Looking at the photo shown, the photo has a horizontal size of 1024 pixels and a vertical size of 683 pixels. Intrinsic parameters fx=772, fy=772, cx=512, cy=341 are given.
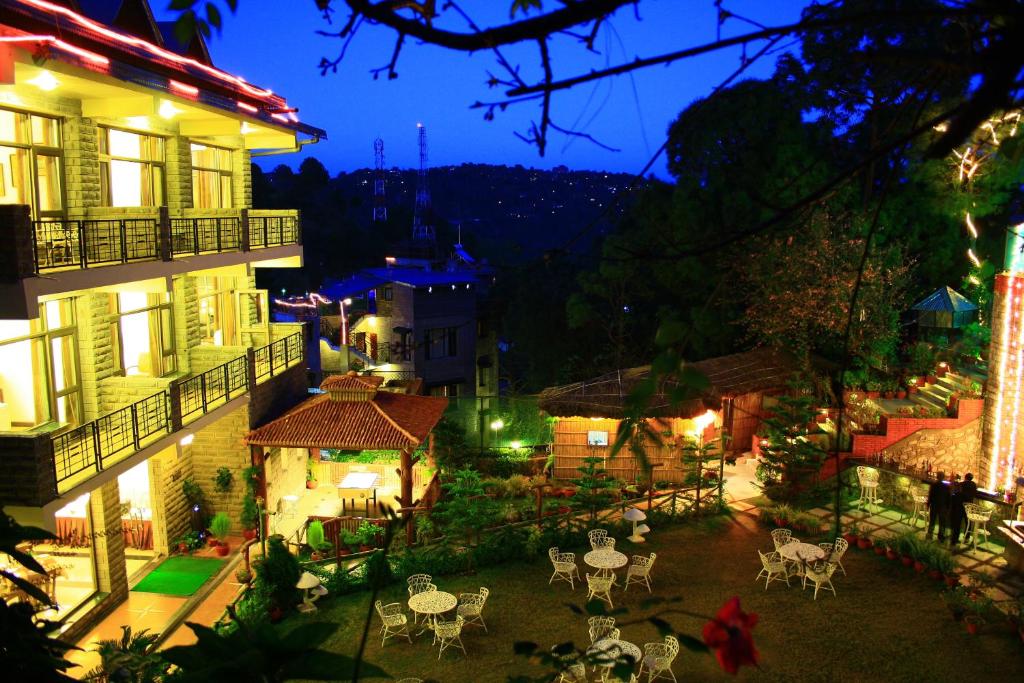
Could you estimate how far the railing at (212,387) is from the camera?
40.9 feet

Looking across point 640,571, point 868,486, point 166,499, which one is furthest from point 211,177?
point 868,486

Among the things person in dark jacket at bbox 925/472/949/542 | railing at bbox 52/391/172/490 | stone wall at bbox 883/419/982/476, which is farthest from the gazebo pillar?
stone wall at bbox 883/419/982/476

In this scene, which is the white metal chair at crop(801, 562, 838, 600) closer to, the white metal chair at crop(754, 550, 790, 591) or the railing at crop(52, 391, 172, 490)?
the white metal chair at crop(754, 550, 790, 591)

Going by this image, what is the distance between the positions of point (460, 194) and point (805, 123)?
1797 inches

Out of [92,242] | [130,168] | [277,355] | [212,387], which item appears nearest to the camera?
[92,242]

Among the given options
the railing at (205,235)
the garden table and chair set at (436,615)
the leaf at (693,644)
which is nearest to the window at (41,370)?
the railing at (205,235)

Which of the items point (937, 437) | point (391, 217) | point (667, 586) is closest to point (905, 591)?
point (667, 586)

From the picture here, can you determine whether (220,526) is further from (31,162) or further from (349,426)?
(31,162)

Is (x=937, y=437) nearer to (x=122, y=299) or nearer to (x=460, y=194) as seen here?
(x=122, y=299)

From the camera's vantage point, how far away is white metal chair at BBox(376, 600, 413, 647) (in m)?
10.9

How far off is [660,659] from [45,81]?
34.3 feet

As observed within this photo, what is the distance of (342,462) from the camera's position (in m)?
17.2

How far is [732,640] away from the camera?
160 centimetres

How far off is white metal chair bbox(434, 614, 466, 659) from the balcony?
6.69m
